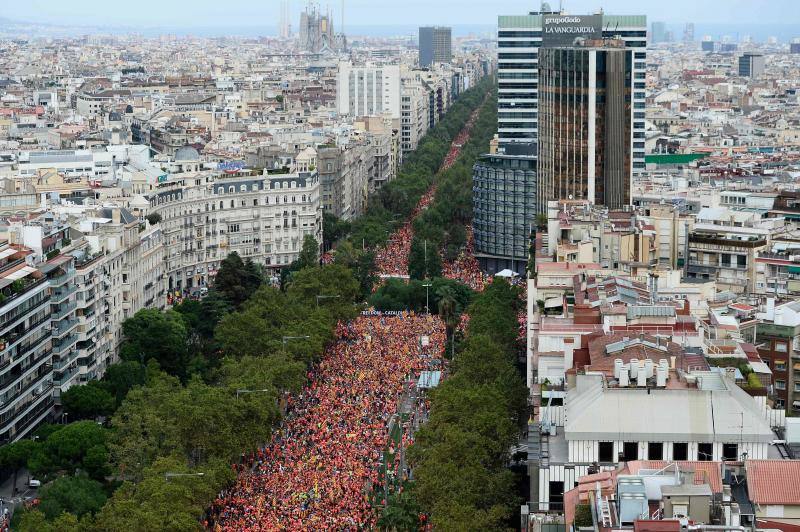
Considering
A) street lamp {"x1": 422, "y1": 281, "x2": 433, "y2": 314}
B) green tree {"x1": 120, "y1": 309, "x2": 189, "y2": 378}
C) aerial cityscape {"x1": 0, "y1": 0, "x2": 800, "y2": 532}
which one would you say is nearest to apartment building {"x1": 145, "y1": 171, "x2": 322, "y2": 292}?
aerial cityscape {"x1": 0, "y1": 0, "x2": 800, "y2": 532}

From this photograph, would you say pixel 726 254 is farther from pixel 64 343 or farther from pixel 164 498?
pixel 164 498

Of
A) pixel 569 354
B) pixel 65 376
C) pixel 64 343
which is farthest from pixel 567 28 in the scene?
pixel 569 354

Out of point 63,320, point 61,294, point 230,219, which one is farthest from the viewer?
point 230,219

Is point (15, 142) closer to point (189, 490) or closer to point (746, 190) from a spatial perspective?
point (746, 190)

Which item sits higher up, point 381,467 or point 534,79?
point 534,79

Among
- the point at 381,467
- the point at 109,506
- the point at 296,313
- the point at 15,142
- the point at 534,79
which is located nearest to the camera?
the point at 109,506

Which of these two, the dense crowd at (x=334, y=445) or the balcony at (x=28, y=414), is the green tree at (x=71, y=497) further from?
the balcony at (x=28, y=414)

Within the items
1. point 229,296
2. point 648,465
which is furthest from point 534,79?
point 648,465
